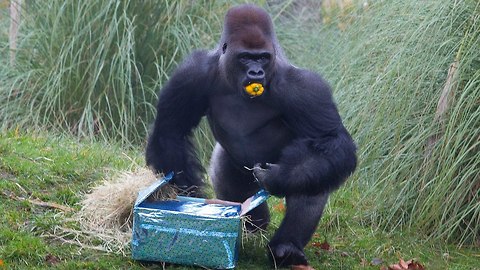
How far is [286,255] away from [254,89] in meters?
0.74

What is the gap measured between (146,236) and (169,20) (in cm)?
363

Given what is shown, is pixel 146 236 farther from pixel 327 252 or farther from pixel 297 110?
pixel 327 252

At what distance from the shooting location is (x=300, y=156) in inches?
146

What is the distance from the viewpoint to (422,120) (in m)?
4.84

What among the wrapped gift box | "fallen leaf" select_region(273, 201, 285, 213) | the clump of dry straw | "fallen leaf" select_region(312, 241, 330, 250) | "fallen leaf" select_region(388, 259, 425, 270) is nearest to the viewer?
the wrapped gift box

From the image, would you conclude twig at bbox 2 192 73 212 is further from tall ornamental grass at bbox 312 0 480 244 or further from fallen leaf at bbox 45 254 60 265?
tall ornamental grass at bbox 312 0 480 244

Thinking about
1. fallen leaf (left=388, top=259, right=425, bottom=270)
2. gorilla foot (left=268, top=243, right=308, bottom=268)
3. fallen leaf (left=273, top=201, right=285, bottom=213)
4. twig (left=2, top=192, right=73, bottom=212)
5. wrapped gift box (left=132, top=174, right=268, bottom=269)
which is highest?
wrapped gift box (left=132, top=174, right=268, bottom=269)

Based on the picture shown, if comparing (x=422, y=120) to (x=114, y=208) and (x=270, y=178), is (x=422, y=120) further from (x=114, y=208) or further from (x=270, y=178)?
(x=114, y=208)

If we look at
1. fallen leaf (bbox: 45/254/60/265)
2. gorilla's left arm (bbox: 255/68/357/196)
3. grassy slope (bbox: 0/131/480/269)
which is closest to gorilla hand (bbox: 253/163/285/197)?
gorilla's left arm (bbox: 255/68/357/196)

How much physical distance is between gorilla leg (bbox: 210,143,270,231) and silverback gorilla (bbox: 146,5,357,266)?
2 cm

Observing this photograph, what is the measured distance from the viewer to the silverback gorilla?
3.70 metres

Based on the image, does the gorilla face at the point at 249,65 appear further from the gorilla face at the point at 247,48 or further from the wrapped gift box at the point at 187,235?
the wrapped gift box at the point at 187,235

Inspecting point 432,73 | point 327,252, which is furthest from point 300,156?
point 432,73

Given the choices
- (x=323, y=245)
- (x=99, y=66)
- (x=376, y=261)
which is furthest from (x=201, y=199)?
(x=99, y=66)
